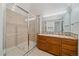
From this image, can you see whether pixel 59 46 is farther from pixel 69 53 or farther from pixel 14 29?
pixel 14 29

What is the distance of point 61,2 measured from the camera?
1826 mm

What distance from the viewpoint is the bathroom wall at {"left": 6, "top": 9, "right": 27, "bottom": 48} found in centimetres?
169

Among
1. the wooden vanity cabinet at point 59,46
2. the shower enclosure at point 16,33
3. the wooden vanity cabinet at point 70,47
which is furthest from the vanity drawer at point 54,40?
the shower enclosure at point 16,33

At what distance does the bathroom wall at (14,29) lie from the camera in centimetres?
169

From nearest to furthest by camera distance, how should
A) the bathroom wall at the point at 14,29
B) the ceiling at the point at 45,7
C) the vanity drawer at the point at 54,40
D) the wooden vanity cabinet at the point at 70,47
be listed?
the bathroom wall at the point at 14,29
the ceiling at the point at 45,7
the wooden vanity cabinet at the point at 70,47
the vanity drawer at the point at 54,40

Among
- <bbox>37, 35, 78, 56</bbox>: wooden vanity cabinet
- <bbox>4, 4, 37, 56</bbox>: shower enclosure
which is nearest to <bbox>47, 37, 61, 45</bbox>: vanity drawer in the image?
<bbox>37, 35, 78, 56</bbox>: wooden vanity cabinet

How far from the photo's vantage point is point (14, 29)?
5.79 feet

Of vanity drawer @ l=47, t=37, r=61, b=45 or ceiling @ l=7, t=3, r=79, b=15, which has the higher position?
ceiling @ l=7, t=3, r=79, b=15

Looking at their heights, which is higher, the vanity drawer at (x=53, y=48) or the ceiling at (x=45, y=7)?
the ceiling at (x=45, y=7)

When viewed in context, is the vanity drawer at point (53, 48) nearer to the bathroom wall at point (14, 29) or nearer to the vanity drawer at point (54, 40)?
the vanity drawer at point (54, 40)

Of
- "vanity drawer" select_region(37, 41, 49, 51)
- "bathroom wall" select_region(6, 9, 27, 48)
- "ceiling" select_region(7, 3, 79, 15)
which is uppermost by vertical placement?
"ceiling" select_region(7, 3, 79, 15)

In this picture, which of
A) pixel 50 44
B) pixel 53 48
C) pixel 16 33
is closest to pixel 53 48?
pixel 53 48

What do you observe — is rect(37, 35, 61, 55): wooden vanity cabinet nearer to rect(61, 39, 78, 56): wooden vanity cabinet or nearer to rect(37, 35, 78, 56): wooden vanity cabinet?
rect(37, 35, 78, 56): wooden vanity cabinet

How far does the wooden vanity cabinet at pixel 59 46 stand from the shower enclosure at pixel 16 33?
0.90ft
